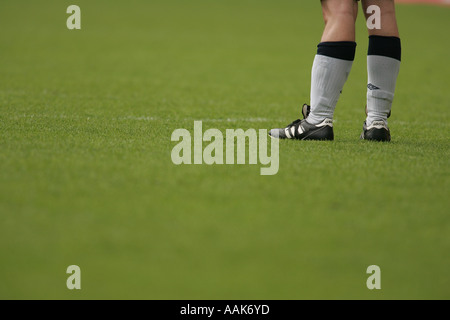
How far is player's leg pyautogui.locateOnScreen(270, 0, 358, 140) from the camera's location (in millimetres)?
3541

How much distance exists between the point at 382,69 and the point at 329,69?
0.31 metres

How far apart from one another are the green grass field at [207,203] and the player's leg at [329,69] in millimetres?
124

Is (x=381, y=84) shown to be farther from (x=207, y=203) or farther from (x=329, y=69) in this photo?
(x=207, y=203)

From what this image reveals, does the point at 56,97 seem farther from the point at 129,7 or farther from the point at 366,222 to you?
the point at 129,7

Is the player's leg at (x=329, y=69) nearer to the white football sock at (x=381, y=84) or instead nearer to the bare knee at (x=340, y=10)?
the bare knee at (x=340, y=10)

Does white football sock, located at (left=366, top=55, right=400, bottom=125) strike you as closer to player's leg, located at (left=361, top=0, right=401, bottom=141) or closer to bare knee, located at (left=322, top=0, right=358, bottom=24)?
player's leg, located at (left=361, top=0, right=401, bottom=141)

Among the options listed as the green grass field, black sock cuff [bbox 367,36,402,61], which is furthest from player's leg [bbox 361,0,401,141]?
the green grass field

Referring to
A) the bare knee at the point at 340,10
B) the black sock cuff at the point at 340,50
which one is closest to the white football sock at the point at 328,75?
the black sock cuff at the point at 340,50

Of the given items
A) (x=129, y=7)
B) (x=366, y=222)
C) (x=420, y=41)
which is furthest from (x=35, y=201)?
(x=129, y=7)

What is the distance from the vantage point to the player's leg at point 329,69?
11.6ft

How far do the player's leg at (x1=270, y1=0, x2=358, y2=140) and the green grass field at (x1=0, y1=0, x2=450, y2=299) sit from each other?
124 millimetres

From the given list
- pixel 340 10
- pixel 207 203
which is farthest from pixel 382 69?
pixel 207 203

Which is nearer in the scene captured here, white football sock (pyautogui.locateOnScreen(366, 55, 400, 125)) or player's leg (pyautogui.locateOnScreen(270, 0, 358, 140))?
player's leg (pyautogui.locateOnScreen(270, 0, 358, 140))
